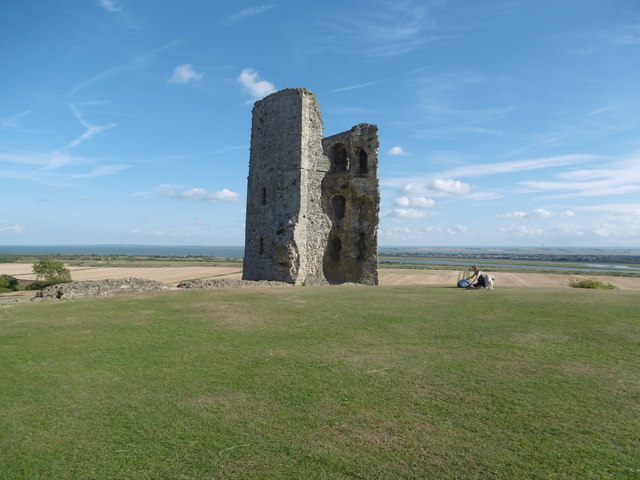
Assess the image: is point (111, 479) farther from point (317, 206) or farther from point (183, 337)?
point (317, 206)

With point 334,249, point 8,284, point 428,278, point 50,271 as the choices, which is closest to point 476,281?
point 334,249

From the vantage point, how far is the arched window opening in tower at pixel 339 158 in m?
27.1

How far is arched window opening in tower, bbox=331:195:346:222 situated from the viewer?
2675cm

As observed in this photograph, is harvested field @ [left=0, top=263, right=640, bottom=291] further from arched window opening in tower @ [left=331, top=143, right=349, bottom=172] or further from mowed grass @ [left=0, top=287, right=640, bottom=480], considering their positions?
mowed grass @ [left=0, top=287, right=640, bottom=480]

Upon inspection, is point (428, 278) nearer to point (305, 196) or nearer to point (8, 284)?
point (305, 196)

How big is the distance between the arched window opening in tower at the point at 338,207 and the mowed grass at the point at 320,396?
15.9 metres

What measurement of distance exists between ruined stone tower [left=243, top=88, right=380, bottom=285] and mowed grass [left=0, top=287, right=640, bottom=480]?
454 inches

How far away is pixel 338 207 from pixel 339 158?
3.24 m

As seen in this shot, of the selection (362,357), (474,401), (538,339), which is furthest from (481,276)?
(474,401)

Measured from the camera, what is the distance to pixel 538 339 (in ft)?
29.4

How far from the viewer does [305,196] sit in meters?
22.5

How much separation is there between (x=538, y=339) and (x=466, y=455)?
5332 millimetres

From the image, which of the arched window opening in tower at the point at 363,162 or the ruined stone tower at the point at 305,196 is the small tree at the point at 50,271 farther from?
the arched window opening in tower at the point at 363,162

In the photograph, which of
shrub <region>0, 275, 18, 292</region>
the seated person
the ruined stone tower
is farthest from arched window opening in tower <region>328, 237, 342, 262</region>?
shrub <region>0, 275, 18, 292</region>
